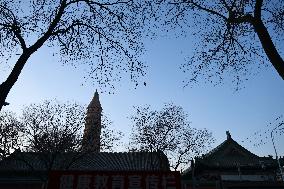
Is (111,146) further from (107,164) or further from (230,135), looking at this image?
(230,135)

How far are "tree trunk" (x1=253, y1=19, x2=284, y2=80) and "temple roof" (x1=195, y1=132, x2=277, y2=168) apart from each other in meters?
→ 23.4

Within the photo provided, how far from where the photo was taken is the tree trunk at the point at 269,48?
8.30 meters

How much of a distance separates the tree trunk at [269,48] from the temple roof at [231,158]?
23389mm

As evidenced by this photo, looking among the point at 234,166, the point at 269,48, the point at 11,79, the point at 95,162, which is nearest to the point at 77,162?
the point at 95,162

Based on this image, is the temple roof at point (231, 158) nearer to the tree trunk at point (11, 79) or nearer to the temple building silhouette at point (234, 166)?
the temple building silhouette at point (234, 166)

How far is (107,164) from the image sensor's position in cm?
3244

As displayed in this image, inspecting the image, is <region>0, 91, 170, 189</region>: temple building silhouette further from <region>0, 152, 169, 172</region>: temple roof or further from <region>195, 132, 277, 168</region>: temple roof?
<region>195, 132, 277, 168</region>: temple roof

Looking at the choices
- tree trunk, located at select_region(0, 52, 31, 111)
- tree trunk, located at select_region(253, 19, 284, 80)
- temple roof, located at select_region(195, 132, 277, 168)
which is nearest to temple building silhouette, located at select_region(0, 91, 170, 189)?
temple roof, located at select_region(195, 132, 277, 168)

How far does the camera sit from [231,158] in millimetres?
32969

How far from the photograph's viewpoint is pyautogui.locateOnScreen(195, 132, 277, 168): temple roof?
103ft

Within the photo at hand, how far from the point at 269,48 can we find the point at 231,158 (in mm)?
26346

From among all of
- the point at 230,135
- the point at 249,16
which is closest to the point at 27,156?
the point at 230,135

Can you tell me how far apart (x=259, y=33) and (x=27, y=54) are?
703cm

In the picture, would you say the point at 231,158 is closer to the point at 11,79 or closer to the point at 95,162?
the point at 95,162
